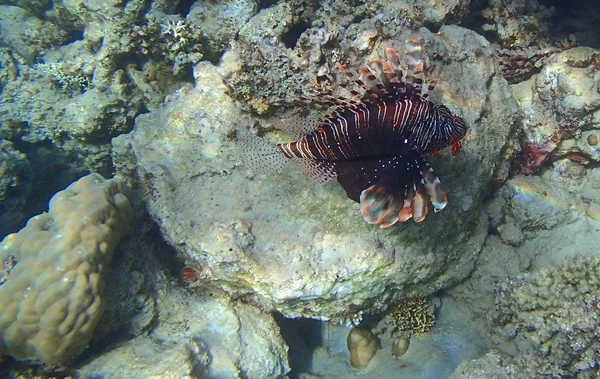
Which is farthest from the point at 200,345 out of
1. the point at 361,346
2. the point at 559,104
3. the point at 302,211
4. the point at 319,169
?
the point at 559,104

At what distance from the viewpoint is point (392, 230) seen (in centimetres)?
366

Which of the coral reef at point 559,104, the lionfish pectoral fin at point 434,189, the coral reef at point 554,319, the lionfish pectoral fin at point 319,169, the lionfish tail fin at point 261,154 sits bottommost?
the coral reef at point 554,319

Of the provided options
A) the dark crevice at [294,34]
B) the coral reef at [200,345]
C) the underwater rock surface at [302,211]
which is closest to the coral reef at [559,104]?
the underwater rock surface at [302,211]

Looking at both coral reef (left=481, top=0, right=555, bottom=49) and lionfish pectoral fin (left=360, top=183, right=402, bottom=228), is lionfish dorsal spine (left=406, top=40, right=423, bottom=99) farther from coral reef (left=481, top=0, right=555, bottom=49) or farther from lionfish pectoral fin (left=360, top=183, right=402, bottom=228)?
coral reef (left=481, top=0, right=555, bottom=49)

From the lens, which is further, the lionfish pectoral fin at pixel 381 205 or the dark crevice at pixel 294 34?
the dark crevice at pixel 294 34

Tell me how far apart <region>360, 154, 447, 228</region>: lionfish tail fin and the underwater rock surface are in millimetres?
875

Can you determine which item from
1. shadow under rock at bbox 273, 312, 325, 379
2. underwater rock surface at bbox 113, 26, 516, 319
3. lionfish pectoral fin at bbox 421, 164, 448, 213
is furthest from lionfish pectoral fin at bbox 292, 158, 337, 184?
shadow under rock at bbox 273, 312, 325, 379

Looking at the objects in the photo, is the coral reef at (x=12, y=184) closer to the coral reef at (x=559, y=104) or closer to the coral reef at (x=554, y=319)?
the coral reef at (x=554, y=319)

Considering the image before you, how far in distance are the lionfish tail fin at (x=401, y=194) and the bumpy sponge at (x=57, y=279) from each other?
2.77 meters

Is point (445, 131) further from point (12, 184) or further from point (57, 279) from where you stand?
point (12, 184)

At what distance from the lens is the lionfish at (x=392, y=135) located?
2.72m

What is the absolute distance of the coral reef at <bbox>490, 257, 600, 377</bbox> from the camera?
4.16 m

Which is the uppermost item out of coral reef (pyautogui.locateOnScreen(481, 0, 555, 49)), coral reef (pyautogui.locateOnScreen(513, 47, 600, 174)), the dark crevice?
the dark crevice

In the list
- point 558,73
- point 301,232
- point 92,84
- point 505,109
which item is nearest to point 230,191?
point 301,232
